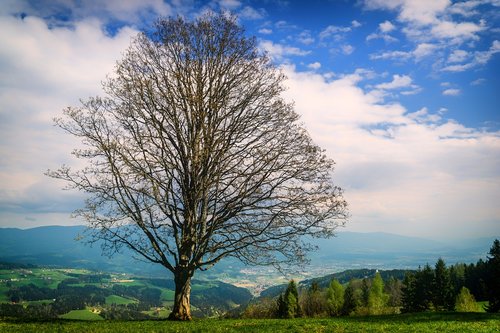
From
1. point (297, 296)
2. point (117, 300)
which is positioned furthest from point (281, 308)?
point (117, 300)

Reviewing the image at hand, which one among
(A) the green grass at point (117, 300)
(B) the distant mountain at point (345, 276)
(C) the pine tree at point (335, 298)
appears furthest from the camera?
(B) the distant mountain at point (345, 276)

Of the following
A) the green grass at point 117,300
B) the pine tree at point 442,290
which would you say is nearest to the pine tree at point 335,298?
the pine tree at point 442,290

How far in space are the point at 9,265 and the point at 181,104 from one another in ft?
660

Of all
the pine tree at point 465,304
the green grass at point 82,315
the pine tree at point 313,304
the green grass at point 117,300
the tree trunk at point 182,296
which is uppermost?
the tree trunk at point 182,296

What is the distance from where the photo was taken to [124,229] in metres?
17.5

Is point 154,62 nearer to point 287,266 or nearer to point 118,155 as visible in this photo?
point 118,155

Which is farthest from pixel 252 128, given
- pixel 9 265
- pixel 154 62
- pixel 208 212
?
pixel 9 265

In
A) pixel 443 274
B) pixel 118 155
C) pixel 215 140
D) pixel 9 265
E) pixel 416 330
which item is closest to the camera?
pixel 416 330

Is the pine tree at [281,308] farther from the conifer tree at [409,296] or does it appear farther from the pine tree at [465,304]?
the conifer tree at [409,296]

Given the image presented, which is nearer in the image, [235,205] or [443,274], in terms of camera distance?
[235,205]

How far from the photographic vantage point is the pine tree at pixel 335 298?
2813 inches

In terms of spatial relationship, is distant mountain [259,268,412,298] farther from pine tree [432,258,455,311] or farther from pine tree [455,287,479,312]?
pine tree [455,287,479,312]

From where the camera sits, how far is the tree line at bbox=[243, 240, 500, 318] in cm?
5822

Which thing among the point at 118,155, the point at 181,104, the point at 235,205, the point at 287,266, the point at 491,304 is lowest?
the point at 491,304
